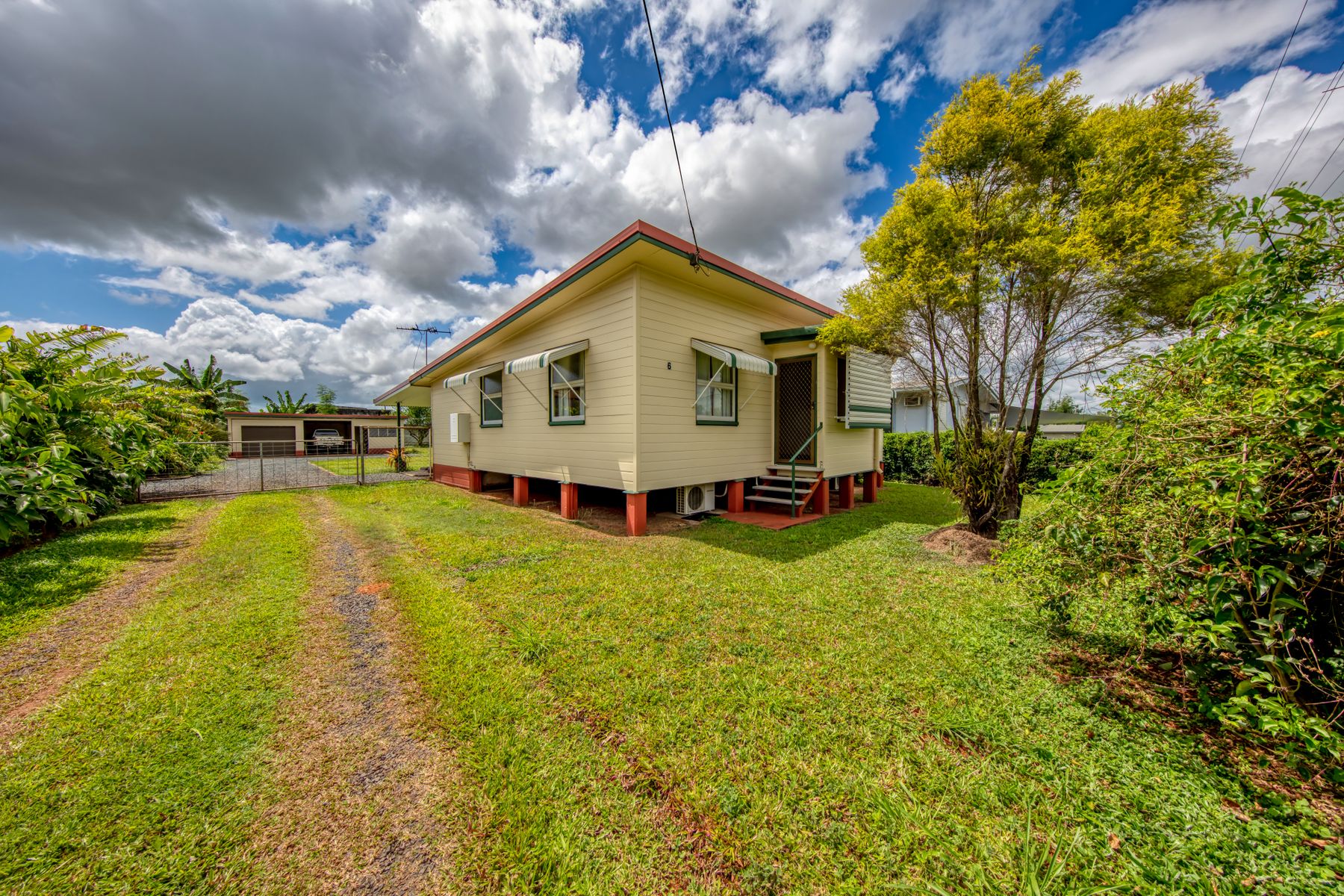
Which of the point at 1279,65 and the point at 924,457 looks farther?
the point at 924,457

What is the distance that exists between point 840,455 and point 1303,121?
593cm

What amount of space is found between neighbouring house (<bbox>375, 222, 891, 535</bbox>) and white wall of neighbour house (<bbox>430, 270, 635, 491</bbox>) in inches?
1.0

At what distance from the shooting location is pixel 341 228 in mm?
10930

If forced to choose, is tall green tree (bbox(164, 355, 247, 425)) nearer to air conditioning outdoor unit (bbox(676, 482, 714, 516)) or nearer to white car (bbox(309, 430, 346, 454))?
white car (bbox(309, 430, 346, 454))

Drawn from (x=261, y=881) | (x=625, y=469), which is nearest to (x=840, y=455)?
(x=625, y=469)

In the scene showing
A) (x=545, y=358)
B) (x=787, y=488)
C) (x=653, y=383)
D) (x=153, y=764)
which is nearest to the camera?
(x=153, y=764)

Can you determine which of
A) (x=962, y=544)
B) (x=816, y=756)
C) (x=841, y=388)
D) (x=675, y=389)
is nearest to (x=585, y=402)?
(x=675, y=389)

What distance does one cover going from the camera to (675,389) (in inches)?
263

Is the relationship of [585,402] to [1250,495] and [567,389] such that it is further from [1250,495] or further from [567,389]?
[1250,495]

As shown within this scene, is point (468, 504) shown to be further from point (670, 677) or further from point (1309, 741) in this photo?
point (1309, 741)

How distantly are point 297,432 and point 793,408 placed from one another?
34769mm

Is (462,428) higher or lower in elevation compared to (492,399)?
lower

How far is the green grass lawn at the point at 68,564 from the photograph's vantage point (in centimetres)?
353

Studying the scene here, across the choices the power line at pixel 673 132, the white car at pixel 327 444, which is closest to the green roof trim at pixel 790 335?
the power line at pixel 673 132
